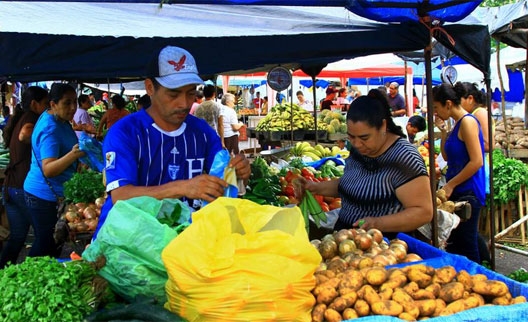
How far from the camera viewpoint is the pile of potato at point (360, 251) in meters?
2.89

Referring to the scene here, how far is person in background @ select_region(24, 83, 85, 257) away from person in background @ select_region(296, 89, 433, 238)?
2842mm

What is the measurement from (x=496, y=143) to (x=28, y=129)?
7.90m

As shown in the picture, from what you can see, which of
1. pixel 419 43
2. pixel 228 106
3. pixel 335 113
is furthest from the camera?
pixel 228 106

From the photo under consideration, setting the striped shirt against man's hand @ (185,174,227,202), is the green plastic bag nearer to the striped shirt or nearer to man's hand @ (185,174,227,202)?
man's hand @ (185,174,227,202)

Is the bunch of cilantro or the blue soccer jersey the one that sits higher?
the blue soccer jersey

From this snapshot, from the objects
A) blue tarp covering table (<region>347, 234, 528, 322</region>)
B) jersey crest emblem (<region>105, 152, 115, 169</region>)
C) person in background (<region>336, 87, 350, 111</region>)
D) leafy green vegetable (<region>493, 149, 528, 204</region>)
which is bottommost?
leafy green vegetable (<region>493, 149, 528, 204</region>)

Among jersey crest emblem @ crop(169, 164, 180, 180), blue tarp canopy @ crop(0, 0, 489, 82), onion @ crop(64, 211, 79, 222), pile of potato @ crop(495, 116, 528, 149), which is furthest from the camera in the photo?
pile of potato @ crop(495, 116, 528, 149)

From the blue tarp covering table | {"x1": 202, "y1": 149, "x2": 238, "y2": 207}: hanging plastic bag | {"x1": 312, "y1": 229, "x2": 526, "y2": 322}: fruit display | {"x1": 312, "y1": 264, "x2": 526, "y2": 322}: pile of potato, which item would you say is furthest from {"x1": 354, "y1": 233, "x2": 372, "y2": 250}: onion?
{"x1": 202, "y1": 149, "x2": 238, "y2": 207}: hanging plastic bag

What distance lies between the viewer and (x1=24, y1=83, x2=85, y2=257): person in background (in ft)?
17.3

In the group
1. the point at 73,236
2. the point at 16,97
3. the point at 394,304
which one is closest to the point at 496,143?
the point at 73,236

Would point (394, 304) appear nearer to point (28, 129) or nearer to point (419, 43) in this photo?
point (419, 43)

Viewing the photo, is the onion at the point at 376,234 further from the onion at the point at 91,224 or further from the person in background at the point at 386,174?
the onion at the point at 91,224

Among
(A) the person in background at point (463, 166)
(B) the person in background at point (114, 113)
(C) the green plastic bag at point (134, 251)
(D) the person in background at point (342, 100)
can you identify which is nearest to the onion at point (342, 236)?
(C) the green plastic bag at point (134, 251)

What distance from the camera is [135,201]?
254cm
